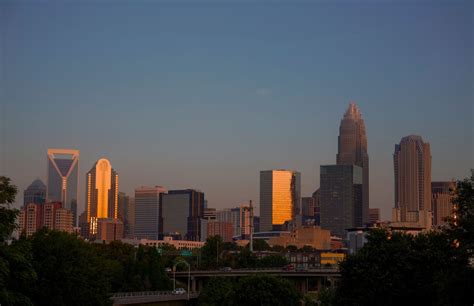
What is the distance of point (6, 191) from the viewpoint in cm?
5291

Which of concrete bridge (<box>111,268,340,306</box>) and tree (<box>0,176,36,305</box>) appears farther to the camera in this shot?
concrete bridge (<box>111,268,340,306</box>)

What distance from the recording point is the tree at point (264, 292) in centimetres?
9825

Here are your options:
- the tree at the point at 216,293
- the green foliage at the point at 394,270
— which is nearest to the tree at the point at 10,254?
the green foliage at the point at 394,270

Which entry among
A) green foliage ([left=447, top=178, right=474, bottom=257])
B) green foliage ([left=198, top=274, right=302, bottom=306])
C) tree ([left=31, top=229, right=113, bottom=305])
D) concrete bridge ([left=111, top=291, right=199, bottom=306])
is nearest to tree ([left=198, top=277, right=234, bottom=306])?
concrete bridge ([left=111, top=291, right=199, bottom=306])

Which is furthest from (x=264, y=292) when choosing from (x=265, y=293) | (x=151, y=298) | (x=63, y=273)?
(x=151, y=298)

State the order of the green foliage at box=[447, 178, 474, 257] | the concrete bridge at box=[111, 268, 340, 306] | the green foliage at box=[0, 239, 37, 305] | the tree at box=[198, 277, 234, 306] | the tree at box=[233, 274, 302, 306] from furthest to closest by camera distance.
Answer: the concrete bridge at box=[111, 268, 340, 306] < the tree at box=[198, 277, 234, 306] < the tree at box=[233, 274, 302, 306] < the green foliage at box=[447, 178, 474, 257] < the green foliage at box=[0, 239, 37, 305]

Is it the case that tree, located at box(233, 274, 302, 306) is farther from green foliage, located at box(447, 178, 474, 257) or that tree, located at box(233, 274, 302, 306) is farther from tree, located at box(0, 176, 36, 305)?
tree, located at box(0, 176, 36, 305)

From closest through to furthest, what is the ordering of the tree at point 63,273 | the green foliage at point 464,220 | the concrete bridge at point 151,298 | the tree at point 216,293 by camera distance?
the green foliage at point 464,220 → the tree at point 63,273 → the concrete bridge at point 151,298 → the tree at point 216,293

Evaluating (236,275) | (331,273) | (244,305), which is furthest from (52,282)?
(331,273)

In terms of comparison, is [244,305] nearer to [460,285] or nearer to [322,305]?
[322,305]

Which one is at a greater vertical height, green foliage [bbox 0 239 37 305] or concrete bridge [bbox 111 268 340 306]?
green foliage [bbox 0 239 37 305]

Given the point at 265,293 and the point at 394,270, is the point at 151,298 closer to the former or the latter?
the point at 265,293

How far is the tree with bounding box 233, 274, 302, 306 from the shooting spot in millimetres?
98250

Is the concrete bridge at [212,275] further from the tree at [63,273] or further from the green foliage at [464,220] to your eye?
the green foliage at [464,220]
